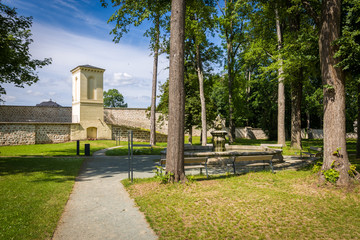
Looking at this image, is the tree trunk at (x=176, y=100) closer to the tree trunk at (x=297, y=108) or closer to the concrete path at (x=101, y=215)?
the concrete path at (x=101, y=215)

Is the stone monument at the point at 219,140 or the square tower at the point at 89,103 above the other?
the square tower at the point at 89,103

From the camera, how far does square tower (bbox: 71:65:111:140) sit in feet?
92.4

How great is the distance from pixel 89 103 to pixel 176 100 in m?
24.3

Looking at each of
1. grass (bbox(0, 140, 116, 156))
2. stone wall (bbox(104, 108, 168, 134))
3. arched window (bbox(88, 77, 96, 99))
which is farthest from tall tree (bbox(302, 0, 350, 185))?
stone wall (bbox(104, 108, 168, 134))

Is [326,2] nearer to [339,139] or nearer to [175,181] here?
[339,139]

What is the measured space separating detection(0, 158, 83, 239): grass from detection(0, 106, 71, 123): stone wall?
23.9 m

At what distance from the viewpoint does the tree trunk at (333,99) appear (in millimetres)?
6699

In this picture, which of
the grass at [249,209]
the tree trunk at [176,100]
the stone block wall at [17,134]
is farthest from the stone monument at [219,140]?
the stone block wall at [17,134]

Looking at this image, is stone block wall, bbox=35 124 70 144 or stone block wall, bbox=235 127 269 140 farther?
stone block wall, bbox=235 127 269 140

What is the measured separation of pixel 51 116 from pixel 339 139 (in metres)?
33.3

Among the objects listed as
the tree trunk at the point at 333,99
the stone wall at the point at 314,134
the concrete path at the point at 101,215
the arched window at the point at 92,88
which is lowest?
the concrete path at the point at 101,215

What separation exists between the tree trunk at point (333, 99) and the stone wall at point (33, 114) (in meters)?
32.6

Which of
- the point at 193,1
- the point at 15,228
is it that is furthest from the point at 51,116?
the point at 15,228

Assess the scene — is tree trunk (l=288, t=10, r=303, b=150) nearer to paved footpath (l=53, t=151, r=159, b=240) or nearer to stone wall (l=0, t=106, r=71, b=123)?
paved footpath (l=53, t=151, r=159, b=240)
